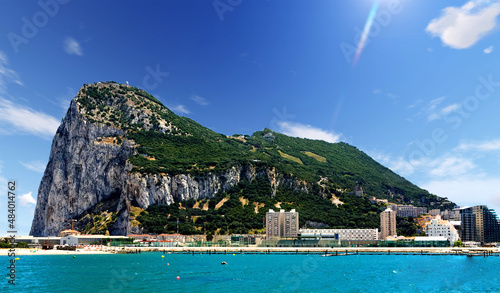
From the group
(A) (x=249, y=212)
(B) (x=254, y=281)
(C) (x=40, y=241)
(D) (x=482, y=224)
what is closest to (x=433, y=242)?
(D) (x=482, y=224)

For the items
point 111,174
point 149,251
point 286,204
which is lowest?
point 149,251

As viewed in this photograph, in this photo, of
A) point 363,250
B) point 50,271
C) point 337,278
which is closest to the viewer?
point 337,278

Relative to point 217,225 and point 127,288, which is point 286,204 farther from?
point 127,288

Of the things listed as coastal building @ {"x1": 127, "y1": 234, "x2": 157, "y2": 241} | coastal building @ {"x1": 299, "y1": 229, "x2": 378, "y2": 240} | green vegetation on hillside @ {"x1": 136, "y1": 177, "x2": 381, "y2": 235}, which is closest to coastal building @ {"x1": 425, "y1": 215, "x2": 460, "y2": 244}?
coastal building @ {"x1": 299, "y1": 229, "x2": 378, "y2": 240}

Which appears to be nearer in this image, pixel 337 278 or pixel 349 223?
pixel 337 278

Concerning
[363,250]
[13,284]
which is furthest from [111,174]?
[13,284]

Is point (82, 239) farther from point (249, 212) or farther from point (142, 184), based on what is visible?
point (249, 212)
